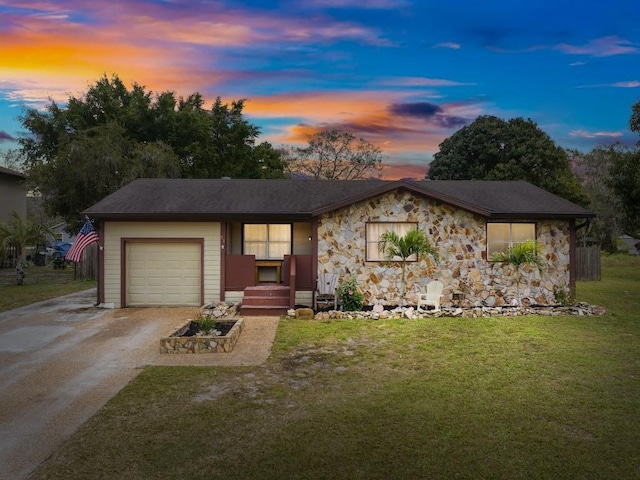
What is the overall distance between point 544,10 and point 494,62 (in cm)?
374

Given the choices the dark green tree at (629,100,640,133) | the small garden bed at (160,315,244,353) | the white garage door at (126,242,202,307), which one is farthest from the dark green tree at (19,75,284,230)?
the dark green tree at (629,100,640,133)

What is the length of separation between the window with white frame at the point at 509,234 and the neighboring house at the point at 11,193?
26.6 m

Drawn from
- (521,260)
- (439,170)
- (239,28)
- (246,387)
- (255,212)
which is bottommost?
(246,387)

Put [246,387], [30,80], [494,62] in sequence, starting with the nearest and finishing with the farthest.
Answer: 1. [246,387]
2. [494,62]
3. [30,80]

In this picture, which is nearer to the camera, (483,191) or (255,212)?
(255,212)

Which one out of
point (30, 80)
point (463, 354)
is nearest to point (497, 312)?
point (463, 354)

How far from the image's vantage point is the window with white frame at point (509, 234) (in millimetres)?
14250

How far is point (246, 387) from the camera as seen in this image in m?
6.98

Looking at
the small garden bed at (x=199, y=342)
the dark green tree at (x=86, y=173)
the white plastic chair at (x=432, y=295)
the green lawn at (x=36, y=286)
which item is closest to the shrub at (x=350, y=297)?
the white plastic chair at (x=432, y=295)

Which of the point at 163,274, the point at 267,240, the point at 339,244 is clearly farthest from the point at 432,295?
the point at 163,274

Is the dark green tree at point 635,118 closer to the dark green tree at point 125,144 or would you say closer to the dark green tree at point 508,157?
the dark green tree at point 508,157

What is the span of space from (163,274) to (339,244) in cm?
564

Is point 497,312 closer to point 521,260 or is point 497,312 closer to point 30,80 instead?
point 521,260

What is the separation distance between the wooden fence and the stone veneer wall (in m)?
9.29
